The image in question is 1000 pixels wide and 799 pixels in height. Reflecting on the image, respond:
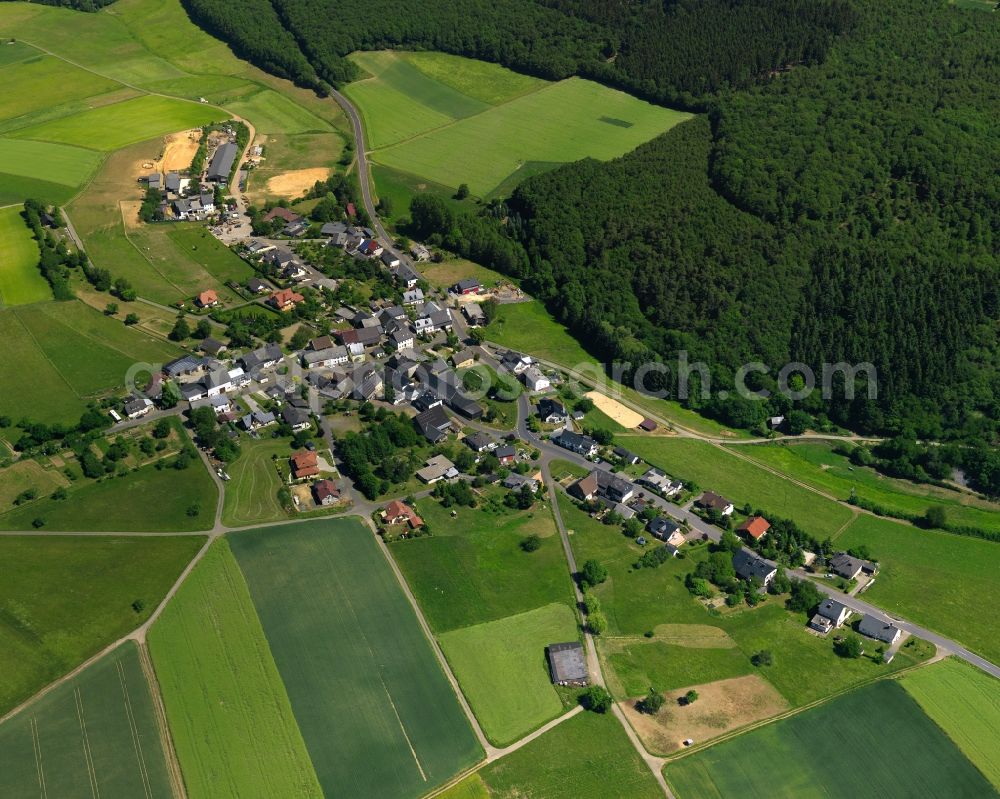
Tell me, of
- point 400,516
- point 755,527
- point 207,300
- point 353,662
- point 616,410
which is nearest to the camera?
point 353,662

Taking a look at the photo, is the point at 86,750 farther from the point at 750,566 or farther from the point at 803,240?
the point at 803,240

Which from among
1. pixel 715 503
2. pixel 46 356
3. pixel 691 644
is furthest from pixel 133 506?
pixel 715 503

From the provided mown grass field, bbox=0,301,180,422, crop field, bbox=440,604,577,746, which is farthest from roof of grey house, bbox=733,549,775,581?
mown grass field, bbox=0,301,180,422

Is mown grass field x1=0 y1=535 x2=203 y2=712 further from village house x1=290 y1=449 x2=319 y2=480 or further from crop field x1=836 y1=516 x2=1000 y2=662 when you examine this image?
crop field x1=836 y1=516 x2=1000 y2=662

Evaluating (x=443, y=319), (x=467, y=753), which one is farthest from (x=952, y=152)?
(x=467, y=753)

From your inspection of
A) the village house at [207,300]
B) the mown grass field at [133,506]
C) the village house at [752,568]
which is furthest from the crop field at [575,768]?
the village house at [207,300]

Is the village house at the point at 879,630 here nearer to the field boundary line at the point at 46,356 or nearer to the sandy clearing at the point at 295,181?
the field boundary line at the point at 46,356

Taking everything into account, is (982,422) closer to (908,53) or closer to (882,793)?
(882,793)
